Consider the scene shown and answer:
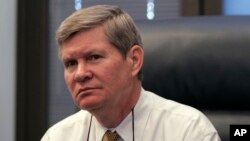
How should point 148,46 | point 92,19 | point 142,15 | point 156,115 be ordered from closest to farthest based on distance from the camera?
point 92,19 → point 156,115 → point 148,46 → point 142,15

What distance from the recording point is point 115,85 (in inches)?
42.0

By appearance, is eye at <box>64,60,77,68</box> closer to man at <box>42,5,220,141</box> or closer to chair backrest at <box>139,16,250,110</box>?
man at <box>42,5,220,141</box>

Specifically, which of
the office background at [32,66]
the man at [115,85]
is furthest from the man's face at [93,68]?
the office background at [32,66]

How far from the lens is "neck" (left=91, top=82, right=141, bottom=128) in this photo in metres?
1.12

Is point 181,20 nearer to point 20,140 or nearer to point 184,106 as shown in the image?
point 184,106

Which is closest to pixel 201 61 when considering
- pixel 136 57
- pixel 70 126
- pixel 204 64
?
pixel 204 64

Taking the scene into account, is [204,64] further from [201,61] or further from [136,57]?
[136,57]

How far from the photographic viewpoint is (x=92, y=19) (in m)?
1.05

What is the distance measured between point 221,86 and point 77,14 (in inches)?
18.3

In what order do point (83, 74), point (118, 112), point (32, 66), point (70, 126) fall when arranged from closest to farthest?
point (83, 74) < point (118, 112) < point (70, 126) < point (32, 66)

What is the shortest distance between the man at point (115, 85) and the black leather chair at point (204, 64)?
0.08 meters

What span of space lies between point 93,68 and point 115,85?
8 centimetres

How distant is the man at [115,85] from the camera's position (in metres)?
1.04

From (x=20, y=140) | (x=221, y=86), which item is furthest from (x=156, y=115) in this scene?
(x=20, y=140)
